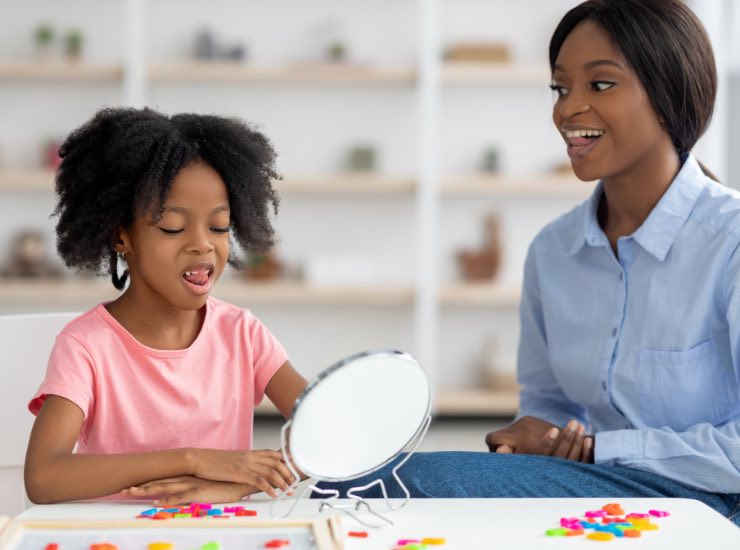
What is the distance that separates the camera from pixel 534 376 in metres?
2.09

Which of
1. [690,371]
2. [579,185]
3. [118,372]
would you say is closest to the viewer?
[118,372]

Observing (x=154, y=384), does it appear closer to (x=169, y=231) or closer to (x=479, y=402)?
(x=169, y=231)

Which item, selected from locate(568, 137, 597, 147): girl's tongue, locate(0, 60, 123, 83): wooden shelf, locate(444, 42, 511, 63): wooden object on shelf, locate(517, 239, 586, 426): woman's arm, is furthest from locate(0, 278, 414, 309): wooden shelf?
locate(568, 137, 597, 147): girl's tongue

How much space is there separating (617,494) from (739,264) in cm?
41

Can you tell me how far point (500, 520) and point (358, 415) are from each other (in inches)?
8.3

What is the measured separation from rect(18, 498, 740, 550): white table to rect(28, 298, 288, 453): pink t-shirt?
0.28 meters

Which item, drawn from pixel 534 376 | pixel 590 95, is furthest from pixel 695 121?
pixel 534 376

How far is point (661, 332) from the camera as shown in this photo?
5.80 ft

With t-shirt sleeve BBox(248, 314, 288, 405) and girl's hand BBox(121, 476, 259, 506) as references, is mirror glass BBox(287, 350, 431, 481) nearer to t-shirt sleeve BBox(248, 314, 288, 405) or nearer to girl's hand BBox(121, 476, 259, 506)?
girl's hand BBox(121, 476, 259, 506)

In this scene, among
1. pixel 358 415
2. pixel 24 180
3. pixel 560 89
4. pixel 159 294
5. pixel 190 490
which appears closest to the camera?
pixel 358 415

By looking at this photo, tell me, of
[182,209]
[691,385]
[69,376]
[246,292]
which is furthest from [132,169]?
Result: [246,292]

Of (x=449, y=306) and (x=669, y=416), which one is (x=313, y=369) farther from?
(x=669, y=416)

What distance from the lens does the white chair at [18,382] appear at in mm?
1715

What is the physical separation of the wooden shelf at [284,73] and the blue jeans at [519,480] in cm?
347
